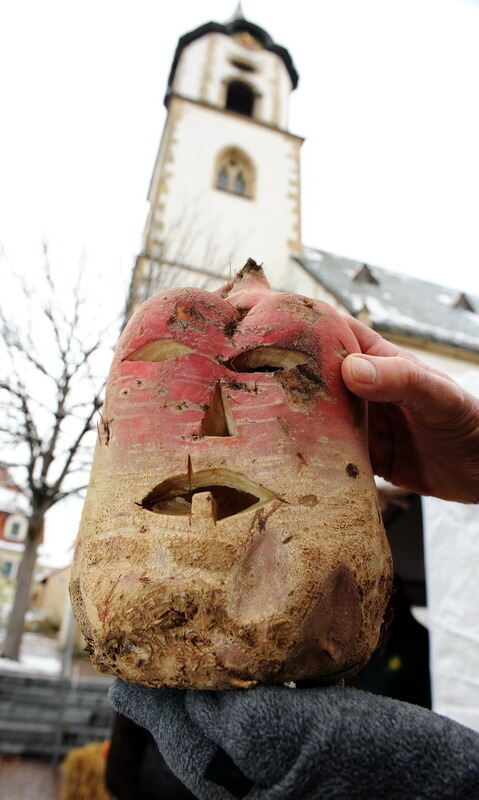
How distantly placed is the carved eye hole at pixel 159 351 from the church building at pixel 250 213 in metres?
3.34

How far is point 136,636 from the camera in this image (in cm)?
95

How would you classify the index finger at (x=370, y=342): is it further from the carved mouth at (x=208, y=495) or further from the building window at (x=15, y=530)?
the building window at (x=15, y=530)

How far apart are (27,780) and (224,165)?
12205 mm

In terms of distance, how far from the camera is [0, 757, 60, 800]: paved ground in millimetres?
5160

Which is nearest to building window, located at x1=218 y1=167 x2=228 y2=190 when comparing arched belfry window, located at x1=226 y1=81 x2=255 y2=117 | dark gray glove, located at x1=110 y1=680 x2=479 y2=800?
arched belfry window, located at x1=226 y1=81 x2=255 y2=117

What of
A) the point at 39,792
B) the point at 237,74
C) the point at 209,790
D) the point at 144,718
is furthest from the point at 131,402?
the point at 237,74

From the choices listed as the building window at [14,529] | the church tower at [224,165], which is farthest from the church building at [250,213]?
the building window at [14,529]

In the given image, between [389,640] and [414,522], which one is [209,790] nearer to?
[389,640]

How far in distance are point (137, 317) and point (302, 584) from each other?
0.78m

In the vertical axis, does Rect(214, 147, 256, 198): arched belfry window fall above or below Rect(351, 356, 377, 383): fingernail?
above

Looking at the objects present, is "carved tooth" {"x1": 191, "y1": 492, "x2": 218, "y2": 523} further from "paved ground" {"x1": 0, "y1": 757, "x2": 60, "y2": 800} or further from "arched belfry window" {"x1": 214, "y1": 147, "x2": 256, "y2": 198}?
"arched belfry window" {"x1": 214, "y1": 147, "x2": 256, "y2": 198}

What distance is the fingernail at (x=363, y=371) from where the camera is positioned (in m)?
1.15

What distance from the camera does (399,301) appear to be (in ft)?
38.5

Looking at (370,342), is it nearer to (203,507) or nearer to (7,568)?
(203,507)
